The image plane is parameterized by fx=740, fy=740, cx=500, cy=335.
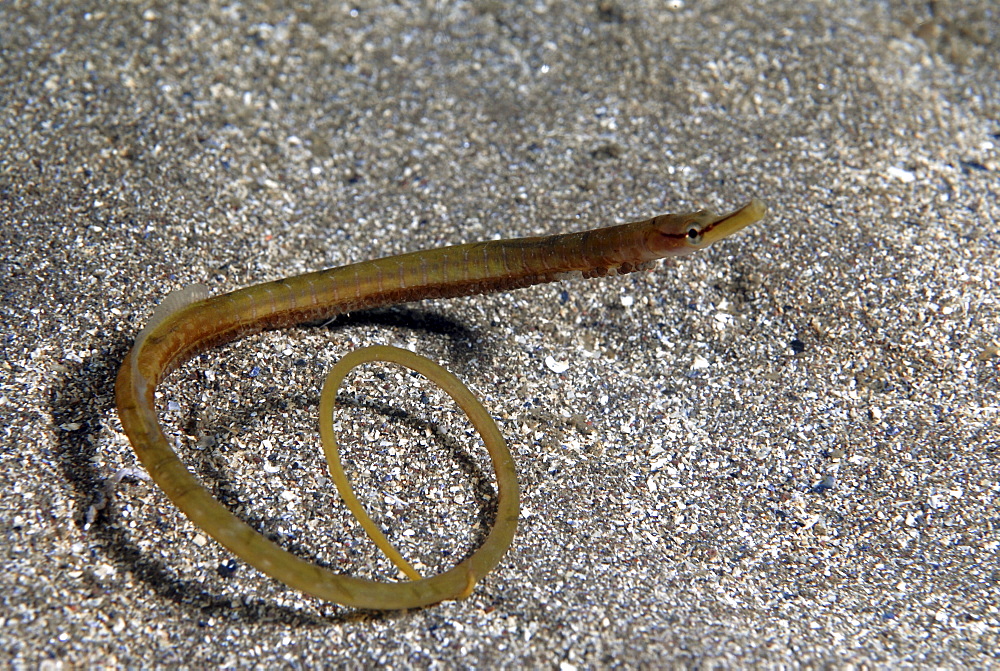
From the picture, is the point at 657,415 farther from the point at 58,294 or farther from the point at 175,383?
the point at 58,294

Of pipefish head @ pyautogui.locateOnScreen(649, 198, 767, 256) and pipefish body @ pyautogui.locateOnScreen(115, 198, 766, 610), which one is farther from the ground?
pipefish head @ pyautogui.locateOnScreen(649, 198, 767, 256)

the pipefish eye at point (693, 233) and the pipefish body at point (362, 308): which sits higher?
the pipefish eye at point (693, 233)

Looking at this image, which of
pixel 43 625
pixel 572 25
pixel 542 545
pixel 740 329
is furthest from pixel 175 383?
pixel 572 25

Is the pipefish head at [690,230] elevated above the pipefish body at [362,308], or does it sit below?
above

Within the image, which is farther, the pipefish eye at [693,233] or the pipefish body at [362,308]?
the pipefish eye at [693,233]

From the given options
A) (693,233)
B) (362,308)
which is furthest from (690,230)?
(362,308)

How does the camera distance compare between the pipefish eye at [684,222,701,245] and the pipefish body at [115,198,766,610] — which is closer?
the pipefish body at [115,198,766,610]
